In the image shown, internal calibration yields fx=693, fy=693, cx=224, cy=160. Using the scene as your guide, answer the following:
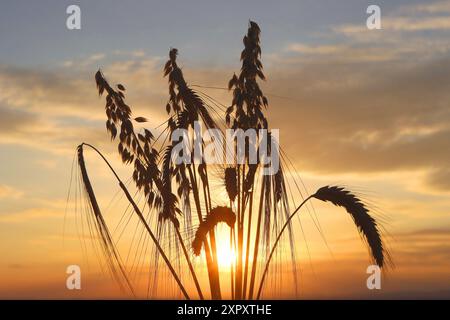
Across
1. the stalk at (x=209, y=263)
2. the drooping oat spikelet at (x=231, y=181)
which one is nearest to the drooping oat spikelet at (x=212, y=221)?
the drooping oat spikelet at (x=231, y=181)

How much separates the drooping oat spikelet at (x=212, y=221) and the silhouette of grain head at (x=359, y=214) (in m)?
1.62

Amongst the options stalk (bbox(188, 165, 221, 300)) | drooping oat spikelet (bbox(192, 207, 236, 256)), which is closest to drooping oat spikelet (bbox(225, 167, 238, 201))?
drooping oat spikelet (bbox(192, 207, 236, 256))

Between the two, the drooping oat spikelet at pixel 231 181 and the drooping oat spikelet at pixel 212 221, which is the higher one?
the drooping oat spikelet at pixel 231 181

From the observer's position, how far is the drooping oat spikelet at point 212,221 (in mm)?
10078

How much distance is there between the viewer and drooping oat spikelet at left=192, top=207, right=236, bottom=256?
33.1 feet

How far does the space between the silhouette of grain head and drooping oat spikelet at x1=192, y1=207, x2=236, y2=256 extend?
5.31ft

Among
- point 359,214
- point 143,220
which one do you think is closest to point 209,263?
point 143,220

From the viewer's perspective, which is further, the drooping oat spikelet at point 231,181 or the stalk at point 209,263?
the stalk at point 209,263

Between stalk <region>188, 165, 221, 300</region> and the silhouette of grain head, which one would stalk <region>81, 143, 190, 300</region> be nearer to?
stalk <region>188, 165, 221, 300</region>

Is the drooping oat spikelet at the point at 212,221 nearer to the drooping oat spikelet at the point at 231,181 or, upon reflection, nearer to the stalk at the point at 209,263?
the drooping oat spikelet at the point at 231,181
